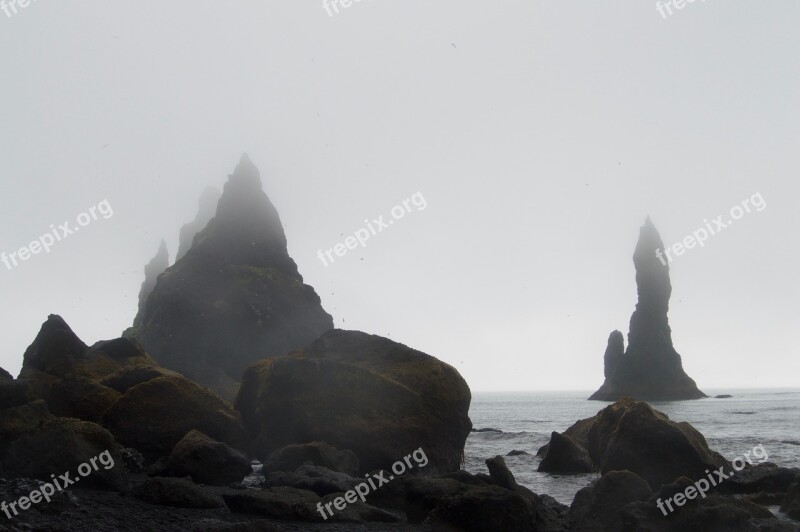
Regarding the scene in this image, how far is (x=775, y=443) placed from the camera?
31.9m

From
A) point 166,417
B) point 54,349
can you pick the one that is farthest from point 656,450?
point 54,349

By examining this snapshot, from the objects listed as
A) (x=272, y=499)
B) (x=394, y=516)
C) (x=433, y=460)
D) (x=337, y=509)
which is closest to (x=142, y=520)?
(x=272, y=499)

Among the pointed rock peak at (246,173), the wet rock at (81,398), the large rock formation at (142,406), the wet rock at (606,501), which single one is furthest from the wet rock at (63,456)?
the pointed rock peak at (246,173)

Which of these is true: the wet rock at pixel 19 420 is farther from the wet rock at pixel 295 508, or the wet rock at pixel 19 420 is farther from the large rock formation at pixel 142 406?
the wet rock at pixel 295 508

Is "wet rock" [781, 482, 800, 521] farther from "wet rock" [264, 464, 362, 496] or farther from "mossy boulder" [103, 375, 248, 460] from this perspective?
"mossy boulder" [103, 375, 248, 460]

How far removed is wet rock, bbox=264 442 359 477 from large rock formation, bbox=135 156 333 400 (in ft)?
115

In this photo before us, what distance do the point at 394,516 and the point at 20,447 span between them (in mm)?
9522

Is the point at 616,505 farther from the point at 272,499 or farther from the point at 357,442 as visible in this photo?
the point at 357,442

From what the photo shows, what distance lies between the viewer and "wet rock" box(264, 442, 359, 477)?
62.7 feet

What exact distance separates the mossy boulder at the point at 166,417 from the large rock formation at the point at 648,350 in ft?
315

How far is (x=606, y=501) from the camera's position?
→ 13.8 metres

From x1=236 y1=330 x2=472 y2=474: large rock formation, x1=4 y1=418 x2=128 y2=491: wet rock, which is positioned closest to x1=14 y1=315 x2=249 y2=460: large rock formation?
x1=236 y1=330 x2=472 y2=474: large rock formation

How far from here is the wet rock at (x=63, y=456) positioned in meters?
15.6

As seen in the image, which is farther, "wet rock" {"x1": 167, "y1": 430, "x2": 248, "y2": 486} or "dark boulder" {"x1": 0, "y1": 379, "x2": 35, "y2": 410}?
"dark boulder" {"x1": 0, "y1": 379, "x2": 35, "y2": 410}
